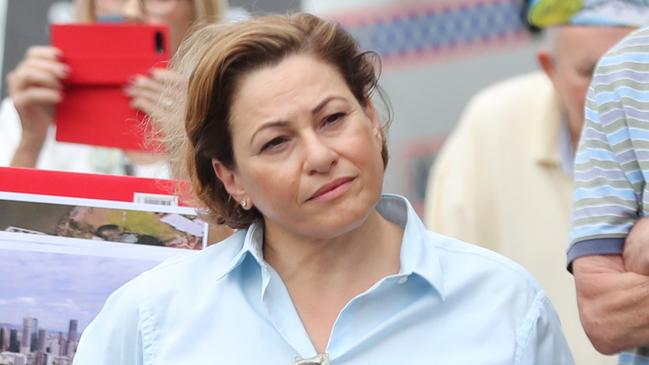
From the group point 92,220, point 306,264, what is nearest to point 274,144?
point 306,264

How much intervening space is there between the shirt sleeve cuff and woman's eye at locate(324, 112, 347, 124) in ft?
1.84

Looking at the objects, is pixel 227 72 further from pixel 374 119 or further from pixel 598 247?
pixel 598 247

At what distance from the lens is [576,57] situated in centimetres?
429

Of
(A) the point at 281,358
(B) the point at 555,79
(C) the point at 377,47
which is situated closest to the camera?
(A) the point at 281,358

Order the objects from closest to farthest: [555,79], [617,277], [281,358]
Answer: [281,358]
[617,277]
[555,79]

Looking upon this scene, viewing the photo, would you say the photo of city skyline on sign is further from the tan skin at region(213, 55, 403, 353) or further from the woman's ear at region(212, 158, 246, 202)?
the tan skin at region(213, 55, 403, 353)

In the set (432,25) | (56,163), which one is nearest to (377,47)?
(432,25)

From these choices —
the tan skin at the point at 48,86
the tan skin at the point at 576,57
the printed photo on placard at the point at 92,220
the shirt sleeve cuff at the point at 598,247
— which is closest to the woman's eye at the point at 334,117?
Result: the printed photo on placard at the point at 92,220

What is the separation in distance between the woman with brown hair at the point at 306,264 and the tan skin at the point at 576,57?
1.35 metres

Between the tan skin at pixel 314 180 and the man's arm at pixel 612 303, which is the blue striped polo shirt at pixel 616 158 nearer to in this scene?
the man's arm at pixel 612 303

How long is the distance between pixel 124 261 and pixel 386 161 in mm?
564

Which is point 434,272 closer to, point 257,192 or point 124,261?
point 257,192

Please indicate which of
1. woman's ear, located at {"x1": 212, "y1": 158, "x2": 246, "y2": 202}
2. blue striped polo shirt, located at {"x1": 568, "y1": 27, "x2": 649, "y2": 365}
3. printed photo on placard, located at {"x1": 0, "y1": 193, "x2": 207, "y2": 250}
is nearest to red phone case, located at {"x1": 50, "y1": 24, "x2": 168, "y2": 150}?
printed photo on placard, located at {"x1": 0, "y1": 193, "x2": 207, "y2": 250}

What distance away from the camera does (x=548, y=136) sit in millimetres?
4695
